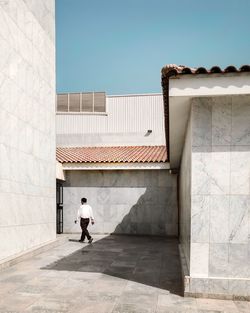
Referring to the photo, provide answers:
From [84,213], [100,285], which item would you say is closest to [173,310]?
[100,285]

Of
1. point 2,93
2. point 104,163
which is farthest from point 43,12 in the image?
point 104,163

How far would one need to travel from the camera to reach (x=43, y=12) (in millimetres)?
11445

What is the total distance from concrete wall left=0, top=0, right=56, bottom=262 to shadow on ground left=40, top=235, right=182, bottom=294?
63.4 inches

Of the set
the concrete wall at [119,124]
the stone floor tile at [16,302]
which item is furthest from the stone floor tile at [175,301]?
the concrete wall at [119,124]

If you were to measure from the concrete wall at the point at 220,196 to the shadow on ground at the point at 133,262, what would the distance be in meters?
0.92

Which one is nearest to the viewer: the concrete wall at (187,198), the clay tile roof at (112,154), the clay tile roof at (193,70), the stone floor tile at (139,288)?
the clay tile roof at (193,70)

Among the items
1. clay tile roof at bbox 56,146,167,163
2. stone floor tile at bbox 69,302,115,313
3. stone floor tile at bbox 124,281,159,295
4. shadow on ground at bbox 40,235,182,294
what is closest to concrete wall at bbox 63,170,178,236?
clay tile roof at bbox 56,146,167,163

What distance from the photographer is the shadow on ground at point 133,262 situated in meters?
7.35

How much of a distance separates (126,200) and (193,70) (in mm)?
11316

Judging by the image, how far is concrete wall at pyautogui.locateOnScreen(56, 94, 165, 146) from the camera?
21.0m

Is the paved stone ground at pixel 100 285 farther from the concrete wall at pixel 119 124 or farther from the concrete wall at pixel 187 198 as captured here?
A: the concrete wall at pixel 119 124

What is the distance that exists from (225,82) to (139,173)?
10904 mm

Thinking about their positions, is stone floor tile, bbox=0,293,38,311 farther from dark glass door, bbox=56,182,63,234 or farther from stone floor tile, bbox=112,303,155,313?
dark glass door, bbox=56,182,63,234

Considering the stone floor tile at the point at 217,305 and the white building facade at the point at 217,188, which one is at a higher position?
the white building facade at the point at 217,188
